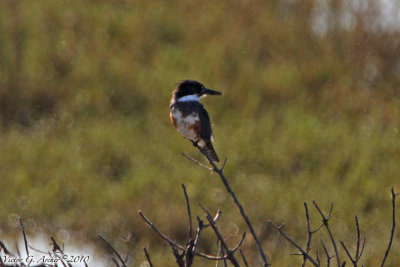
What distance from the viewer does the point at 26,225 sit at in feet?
19.1

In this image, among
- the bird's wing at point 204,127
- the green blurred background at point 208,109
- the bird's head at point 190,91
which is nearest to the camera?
the bird's wing at point 204,127

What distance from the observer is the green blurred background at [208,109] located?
6078mm

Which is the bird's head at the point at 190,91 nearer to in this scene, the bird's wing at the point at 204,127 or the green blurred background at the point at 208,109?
the bird's wing at the point at 204,127

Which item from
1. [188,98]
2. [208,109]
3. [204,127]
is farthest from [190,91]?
[208,109]

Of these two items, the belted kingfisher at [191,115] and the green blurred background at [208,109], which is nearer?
the belted kingfisher at [191,115]

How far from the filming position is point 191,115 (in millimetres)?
4379

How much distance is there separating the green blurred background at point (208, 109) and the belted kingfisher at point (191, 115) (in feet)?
4.20

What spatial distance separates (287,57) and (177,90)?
4455 millimetres

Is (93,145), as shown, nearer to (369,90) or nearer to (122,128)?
(122,128)

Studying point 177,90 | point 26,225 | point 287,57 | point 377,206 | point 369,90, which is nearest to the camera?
point 177,90

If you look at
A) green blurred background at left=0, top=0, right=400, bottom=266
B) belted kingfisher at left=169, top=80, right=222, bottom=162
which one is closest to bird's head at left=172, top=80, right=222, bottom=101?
belted kingfisher at left=169, top=80, right=222, bottom=162

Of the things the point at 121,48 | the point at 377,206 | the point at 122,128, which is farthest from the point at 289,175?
the point at 121,48

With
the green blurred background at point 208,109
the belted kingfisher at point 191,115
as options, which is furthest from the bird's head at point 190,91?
the green blurred background at point 208,109

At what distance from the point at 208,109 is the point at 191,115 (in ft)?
11.7
